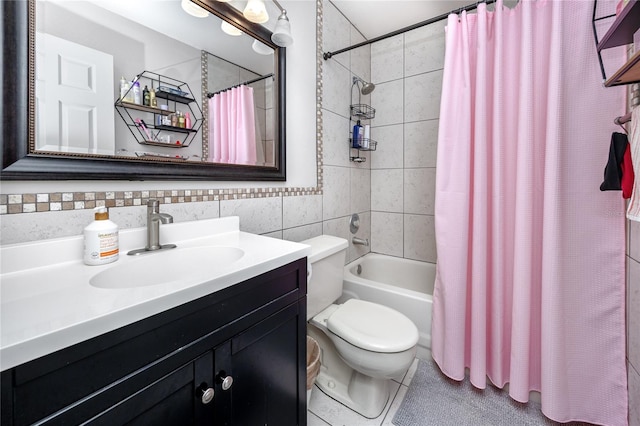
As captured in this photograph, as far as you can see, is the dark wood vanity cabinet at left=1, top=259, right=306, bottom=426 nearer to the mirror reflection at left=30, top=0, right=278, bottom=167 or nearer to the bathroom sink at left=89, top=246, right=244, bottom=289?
the bathroom sink at left=89, top=246, right=244, bottom=289

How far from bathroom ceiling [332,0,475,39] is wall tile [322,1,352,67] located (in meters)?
0.06

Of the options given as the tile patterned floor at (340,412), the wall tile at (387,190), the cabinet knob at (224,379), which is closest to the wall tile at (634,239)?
the tile patterned floor at (340,412)

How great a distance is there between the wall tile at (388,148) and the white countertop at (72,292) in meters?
1.57

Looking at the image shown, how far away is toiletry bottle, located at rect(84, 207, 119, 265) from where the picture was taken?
2.39ft

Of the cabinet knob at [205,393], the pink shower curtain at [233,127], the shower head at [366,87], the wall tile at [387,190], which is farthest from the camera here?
the wall tile at [387,190]

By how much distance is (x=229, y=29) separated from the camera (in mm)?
1162

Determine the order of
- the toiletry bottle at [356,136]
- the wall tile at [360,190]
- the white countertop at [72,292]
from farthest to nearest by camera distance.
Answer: the wall tile at [360,190], the toiletry bottle at [356,136], the white countertop at [72,292]

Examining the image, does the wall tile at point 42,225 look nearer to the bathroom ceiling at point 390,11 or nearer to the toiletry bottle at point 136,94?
the toiletry bottle at point 136,94

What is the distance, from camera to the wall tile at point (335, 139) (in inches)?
68.7

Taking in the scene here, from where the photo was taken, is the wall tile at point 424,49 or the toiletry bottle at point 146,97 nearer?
the toiletry bottle at point 146,97

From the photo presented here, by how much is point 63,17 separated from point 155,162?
1.47 ft

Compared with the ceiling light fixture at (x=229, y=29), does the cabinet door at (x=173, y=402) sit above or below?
below

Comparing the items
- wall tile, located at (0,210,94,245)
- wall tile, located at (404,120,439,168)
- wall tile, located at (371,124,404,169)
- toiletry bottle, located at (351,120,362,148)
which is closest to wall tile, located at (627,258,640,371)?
wall tile, located at (404,120,439,168)

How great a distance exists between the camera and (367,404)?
1.28 meters
